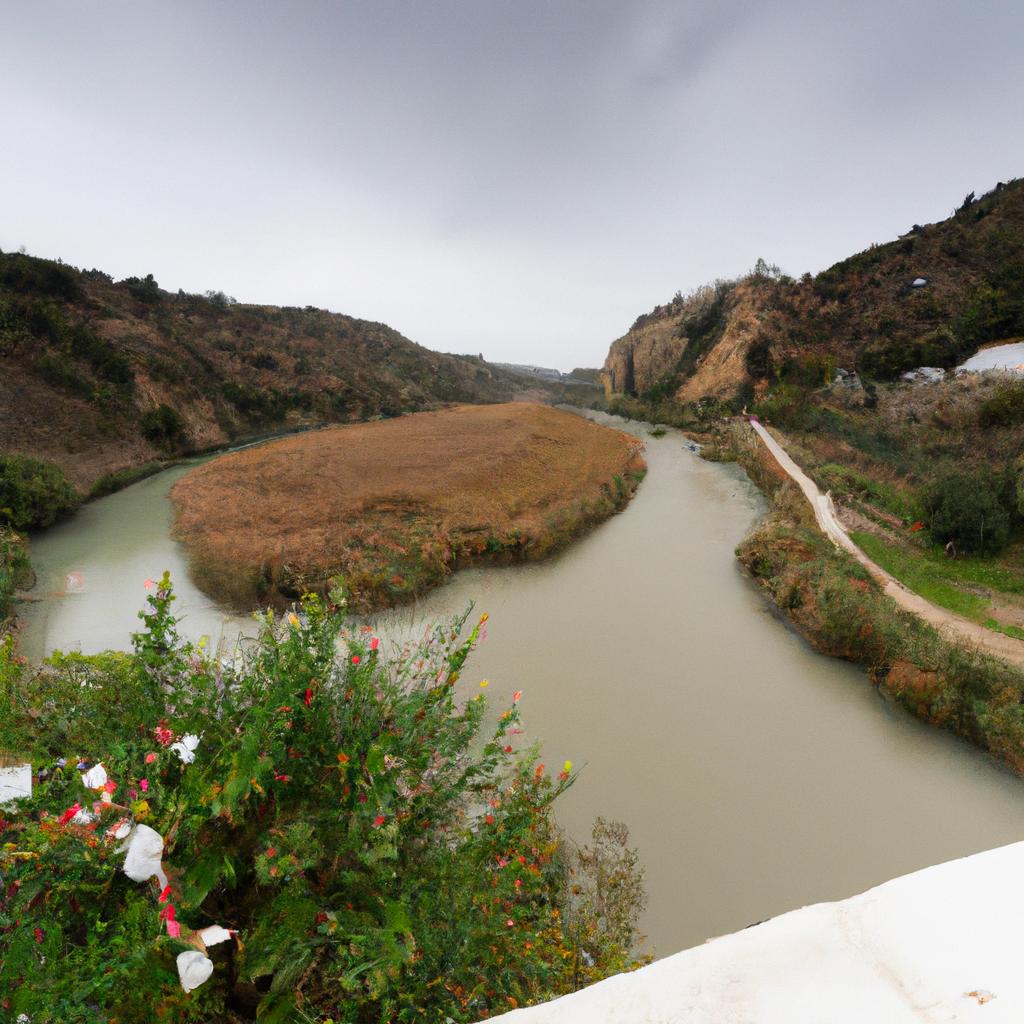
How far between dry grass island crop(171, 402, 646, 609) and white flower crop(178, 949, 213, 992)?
715 centimetres

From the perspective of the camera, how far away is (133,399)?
798 inches

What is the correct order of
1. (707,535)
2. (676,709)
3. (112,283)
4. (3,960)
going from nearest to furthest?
(3,960), (676,709), (707,535), (112,283)

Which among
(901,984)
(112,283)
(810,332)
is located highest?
(810,332)

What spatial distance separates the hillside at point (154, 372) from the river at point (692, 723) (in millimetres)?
7136

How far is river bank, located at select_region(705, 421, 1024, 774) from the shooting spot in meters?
6.48

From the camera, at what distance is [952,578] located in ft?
34.2

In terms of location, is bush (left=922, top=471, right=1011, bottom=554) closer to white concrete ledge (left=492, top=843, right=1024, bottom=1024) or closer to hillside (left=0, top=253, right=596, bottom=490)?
white concrete ledge (left=492, top=843, right=1024, bottom=1024)

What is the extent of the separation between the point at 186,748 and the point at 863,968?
328 centimetres

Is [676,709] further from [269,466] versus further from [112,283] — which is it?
[112,283]

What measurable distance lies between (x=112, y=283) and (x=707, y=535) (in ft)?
124

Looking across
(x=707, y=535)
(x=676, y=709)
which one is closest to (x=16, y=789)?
(x=676, y=709)

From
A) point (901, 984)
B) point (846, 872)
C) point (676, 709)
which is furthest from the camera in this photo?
point (676, 709)

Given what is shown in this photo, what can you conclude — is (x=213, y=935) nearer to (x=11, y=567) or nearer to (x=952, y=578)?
(x=11, y=567)

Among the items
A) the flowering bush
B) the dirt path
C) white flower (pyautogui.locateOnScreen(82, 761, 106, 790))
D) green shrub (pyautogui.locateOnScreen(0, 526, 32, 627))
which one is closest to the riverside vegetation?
the dirt path
